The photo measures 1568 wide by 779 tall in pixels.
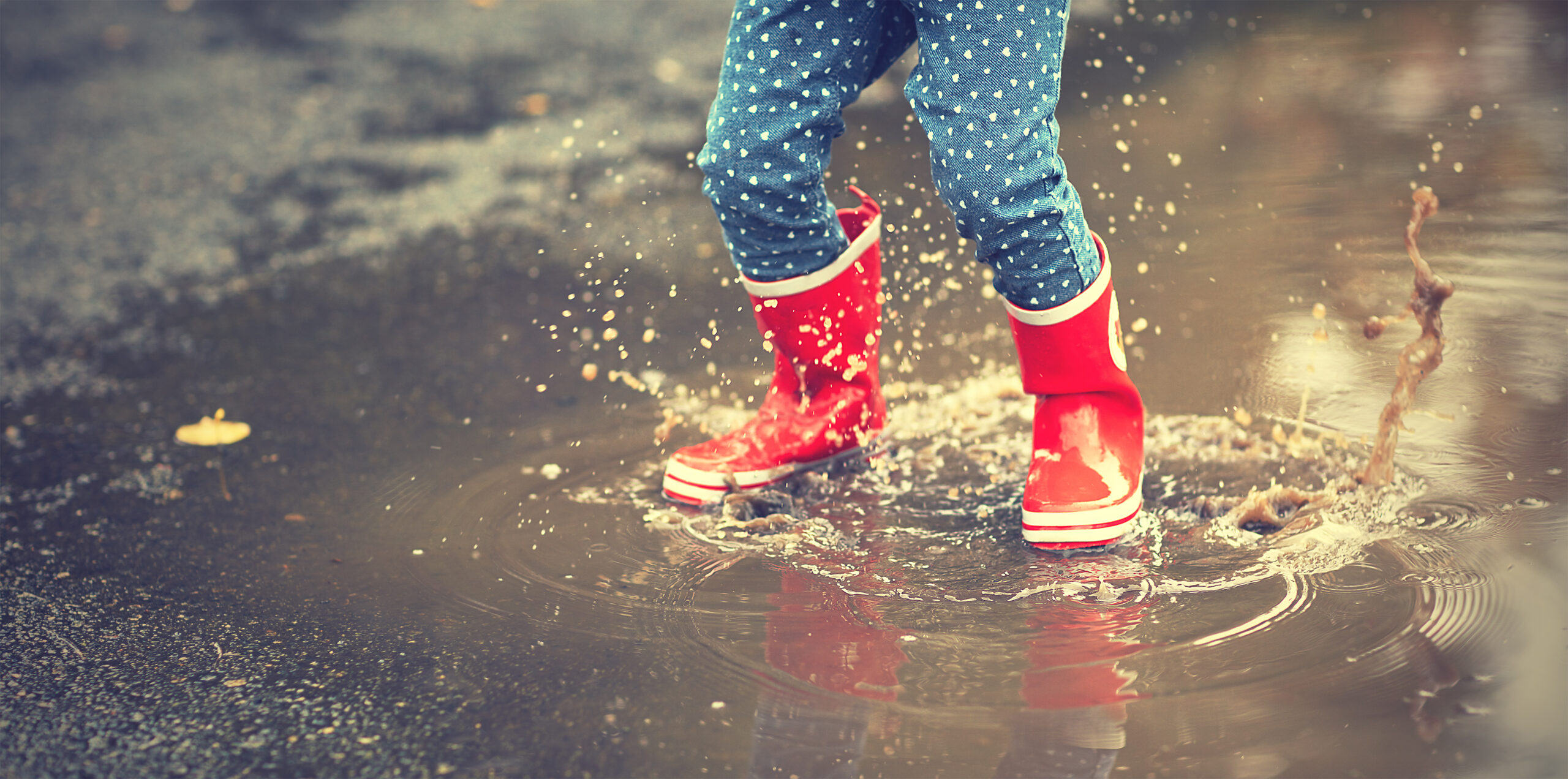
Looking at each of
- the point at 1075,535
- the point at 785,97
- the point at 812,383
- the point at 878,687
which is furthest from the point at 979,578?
the point at 785,97

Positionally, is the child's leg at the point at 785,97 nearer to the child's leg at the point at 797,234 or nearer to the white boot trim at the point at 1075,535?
the child's leg at the point at 797,234

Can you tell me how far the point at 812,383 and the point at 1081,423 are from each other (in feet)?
1.43

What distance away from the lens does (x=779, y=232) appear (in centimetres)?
183

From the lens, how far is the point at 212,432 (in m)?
2.23

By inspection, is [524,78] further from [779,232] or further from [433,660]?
[433,660]

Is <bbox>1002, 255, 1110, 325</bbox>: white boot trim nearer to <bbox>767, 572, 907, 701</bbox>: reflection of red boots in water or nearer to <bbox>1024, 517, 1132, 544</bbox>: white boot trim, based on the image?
<bbox>1024, 517, 1132, 544</bbox>: white boot trim

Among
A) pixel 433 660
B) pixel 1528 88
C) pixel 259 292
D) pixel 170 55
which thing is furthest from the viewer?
pixel 170 55

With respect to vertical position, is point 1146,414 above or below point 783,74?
below

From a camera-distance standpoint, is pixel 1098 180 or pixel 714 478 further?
pixel 1098 180

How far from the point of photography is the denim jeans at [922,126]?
1.54m

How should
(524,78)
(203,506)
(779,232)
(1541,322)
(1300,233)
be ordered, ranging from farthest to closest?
(524,78), (1300,233), (1541,322), (203,506), (779,232)

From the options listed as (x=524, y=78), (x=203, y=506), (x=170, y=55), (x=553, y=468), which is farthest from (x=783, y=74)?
(x=170, y=55)

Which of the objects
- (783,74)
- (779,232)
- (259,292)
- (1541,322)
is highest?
(783,74)

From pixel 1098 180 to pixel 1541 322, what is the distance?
884 mm
